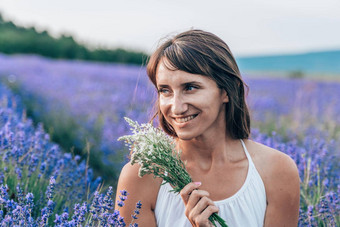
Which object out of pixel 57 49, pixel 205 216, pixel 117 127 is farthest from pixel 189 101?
→ pixel 57 49

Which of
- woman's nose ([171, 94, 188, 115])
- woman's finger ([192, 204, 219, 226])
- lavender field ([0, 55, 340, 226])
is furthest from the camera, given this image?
lavender field ([0, 55, 340, 226])

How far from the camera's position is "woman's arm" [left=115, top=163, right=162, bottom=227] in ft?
5.98

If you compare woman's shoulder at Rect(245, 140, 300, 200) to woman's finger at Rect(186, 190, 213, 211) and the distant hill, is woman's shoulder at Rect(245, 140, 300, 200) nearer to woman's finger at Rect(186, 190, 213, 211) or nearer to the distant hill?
woman's finger at Rect(186, 190, 213, 211)

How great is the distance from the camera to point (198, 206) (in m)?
1.53

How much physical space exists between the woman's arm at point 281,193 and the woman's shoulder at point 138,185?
1.68 ft

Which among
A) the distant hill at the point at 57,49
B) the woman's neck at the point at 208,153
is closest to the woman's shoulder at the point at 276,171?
the woman's neck at the point at 208,153

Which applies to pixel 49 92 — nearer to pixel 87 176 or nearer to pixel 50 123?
pixel 50 123

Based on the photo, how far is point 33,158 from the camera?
2305 mm

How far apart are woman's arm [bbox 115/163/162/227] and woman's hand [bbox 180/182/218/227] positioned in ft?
1.06

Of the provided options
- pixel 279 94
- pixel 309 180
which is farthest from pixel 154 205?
pixel 279 94

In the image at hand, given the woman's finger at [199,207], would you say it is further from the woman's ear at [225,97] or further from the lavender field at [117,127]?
the lavender field at [117,127]

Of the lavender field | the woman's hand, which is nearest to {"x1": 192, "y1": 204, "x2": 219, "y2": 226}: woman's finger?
the woman's hand

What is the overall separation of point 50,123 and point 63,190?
3.28m

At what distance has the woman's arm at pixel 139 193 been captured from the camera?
1824 mm
